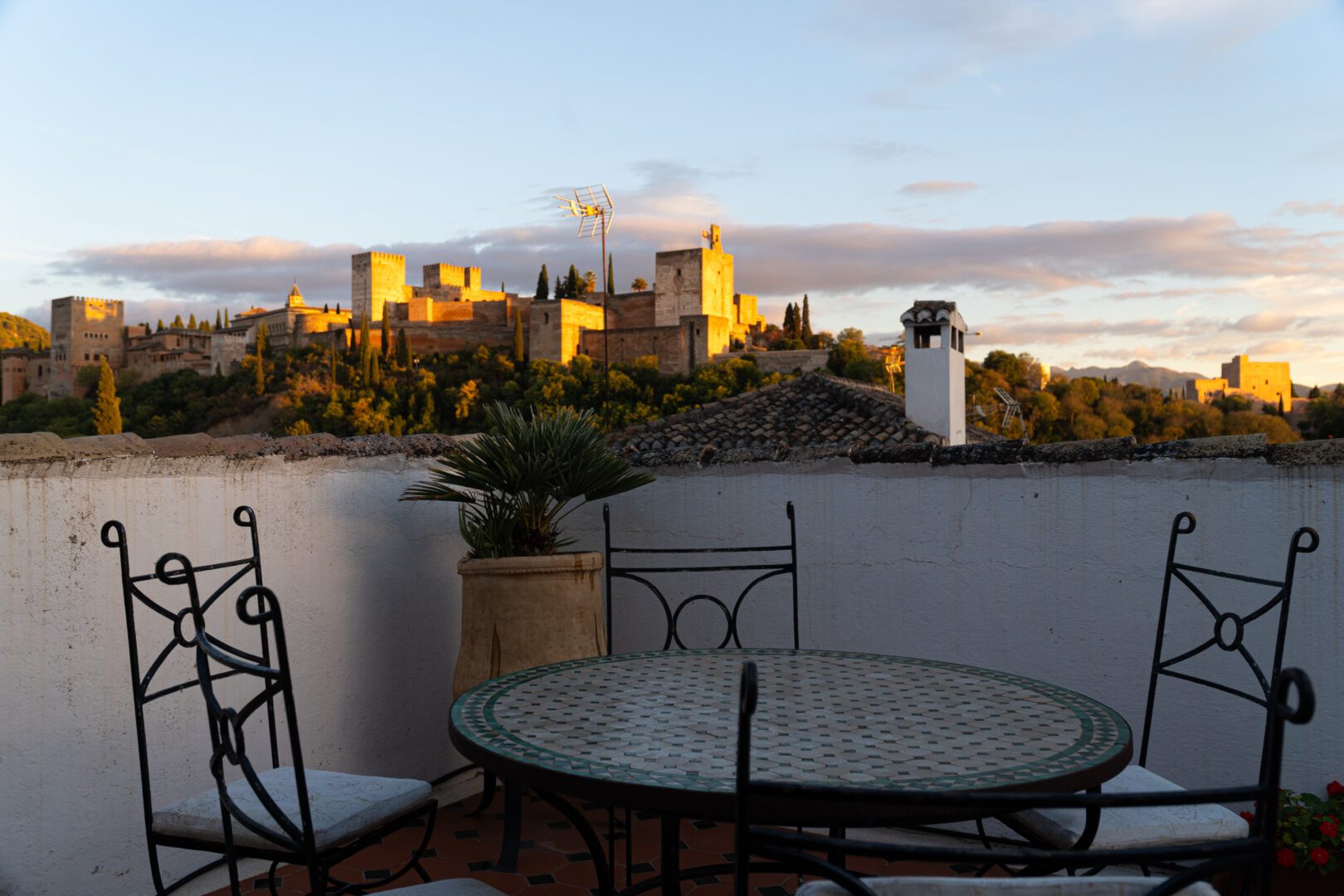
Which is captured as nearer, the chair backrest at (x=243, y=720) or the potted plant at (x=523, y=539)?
the chair backrest at (x=243, y=720)

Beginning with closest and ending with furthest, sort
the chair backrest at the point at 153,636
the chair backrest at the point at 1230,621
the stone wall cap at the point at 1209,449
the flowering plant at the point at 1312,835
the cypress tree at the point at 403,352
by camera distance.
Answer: the chair backrest at the point at 153,636, the chair backrest at the point at 1230,621, the flowering plant at the point at 1312,835, the stone wall cap at the point at 1209,449, the cypress tree at the point at 403,352

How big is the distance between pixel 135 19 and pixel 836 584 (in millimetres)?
4931

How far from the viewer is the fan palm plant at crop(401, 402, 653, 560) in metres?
2.95

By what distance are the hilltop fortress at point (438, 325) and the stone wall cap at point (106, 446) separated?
1303 inches

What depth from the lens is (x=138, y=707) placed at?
1737mm

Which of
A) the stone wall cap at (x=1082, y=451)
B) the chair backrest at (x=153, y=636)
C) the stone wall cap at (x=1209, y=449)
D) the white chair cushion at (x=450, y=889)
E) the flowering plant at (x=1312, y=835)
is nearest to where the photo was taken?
the white chair cushion at (x=450, y=889)

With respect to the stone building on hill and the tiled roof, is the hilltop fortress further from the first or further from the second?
the tiled roof

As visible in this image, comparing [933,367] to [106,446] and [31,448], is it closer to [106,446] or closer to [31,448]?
[106,446]

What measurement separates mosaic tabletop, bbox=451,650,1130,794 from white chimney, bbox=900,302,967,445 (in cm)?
771

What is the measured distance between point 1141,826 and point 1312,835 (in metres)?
0.77

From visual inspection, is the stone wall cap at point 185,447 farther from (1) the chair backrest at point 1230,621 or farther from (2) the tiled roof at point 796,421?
(2) the tiled roof at point 796,421

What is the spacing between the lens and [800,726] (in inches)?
59.1

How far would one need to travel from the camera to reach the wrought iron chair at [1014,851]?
0.78 meters

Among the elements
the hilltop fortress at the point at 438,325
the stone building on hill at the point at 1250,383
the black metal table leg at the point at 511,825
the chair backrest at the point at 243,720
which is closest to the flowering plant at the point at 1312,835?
the black metal table leg at the point at 511,825
